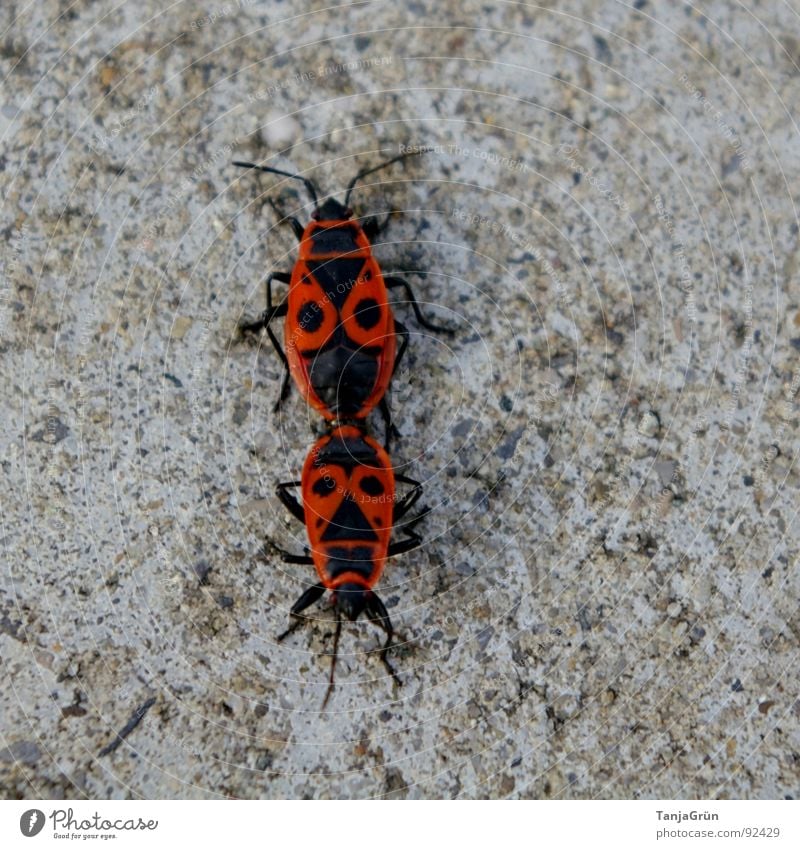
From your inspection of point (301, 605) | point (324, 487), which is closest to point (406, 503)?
point (324, 487)

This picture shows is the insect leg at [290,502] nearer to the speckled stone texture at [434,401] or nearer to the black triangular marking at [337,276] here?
the speckled stone texture at [434,401]

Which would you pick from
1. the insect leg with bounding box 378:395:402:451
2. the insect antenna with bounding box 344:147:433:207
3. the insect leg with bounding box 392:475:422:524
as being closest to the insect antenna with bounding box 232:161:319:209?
the insect antenna with bounding box 344:147:433:207

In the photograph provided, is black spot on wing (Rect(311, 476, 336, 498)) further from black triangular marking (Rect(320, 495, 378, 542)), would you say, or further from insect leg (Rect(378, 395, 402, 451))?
insect leg (Rect(378, 395, 402, 451))

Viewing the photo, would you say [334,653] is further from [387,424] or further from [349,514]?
[387,424]

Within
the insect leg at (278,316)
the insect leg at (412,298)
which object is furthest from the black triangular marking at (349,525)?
the insect leg at (412,298)

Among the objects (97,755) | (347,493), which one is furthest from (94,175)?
(97,755)

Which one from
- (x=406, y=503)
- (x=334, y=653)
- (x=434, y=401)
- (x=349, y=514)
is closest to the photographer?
(x=349, y=514)
